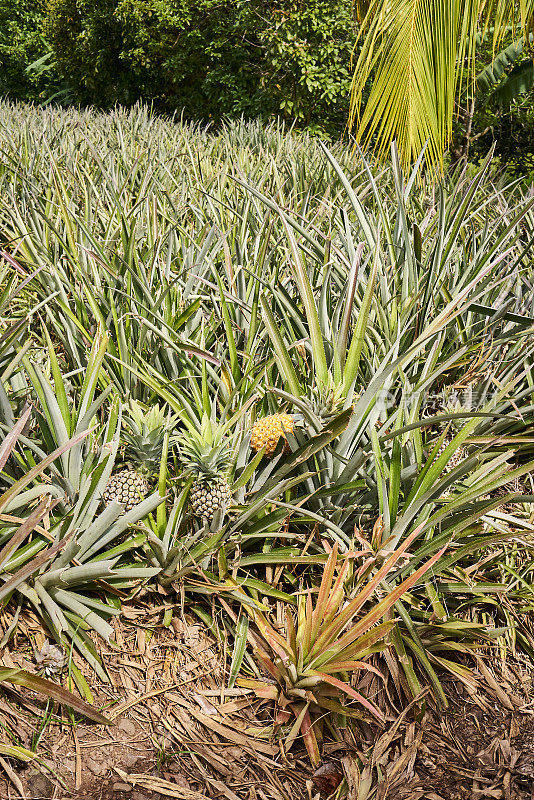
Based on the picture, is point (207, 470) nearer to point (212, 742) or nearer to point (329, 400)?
point (329, 400)

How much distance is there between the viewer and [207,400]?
1561 mm

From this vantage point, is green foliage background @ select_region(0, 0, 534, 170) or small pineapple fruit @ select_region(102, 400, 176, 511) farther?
green foliage background @ select_region(0, 0, 534, 170)

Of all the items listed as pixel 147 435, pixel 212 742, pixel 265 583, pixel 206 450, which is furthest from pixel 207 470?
pixel 212 742

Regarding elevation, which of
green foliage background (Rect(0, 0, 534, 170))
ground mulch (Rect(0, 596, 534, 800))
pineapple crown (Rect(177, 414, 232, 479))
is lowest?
ground mulch (Rect(0, 596, 534, 800))

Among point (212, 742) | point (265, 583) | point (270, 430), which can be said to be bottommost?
point (212, 742)

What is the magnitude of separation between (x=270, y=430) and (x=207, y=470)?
0.23 metres

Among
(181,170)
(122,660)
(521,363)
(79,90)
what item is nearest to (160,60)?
(79,90)

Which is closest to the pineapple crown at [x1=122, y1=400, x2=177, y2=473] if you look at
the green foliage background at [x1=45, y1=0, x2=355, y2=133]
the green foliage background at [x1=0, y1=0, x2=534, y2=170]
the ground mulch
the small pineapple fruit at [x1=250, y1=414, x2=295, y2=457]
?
the small pineapple fruit at [x1=250, y1=414, x2=295, y2=457]

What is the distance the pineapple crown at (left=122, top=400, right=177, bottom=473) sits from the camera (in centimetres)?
140

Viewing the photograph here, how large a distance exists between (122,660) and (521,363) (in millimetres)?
1370

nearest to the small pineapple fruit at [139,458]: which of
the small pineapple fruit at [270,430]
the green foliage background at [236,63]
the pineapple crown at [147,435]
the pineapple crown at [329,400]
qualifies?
the pineapple crown at [147,435]

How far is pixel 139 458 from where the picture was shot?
1.48 meters

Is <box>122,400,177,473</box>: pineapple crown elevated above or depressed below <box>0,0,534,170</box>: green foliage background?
below

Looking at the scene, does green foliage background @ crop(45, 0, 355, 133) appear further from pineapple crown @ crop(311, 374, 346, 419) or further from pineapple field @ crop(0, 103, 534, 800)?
pineapple crown @ crop(311, 374, 346, 419)
